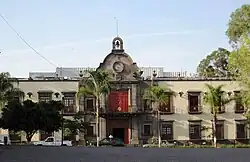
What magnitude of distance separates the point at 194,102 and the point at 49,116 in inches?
780

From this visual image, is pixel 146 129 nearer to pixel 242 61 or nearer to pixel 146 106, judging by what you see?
pixel 146 106

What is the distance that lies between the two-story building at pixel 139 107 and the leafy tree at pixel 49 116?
14.4 metres

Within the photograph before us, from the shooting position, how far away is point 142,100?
48.3m

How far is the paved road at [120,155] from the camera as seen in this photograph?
15188 millimetres

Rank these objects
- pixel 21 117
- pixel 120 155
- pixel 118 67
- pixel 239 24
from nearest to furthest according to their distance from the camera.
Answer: pixel 120 155 < pixel 21 117 < pixel 239 24 < pixel 118 67

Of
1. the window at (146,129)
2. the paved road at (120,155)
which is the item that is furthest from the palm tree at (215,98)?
the paved road at (120,155)

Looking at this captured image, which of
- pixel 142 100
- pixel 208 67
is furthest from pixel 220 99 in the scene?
pixel 208 67

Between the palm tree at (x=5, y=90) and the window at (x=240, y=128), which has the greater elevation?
the palm tree at (x=5, y=90)

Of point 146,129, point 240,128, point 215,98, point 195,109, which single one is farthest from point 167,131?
point 240,128

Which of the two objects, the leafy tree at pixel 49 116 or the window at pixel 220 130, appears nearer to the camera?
the leafy tree at pixel 49 116

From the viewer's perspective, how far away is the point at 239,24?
38.2m

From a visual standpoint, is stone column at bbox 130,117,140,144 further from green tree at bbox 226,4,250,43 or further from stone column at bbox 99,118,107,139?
Result: green tree at bbox 226,4,250,43

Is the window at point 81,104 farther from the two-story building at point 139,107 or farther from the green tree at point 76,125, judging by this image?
the green tree at point 76,125

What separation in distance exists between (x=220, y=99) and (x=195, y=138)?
6.11 metres
